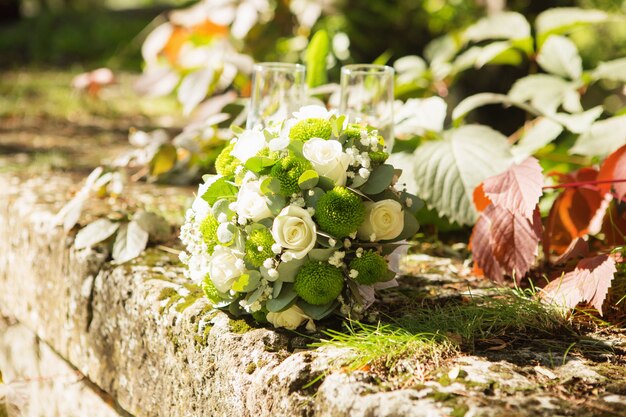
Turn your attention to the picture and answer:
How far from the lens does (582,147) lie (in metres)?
2.16

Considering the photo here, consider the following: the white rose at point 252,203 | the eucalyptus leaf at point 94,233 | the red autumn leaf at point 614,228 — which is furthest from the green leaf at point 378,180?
the eucalyptus leaf at point 94,233

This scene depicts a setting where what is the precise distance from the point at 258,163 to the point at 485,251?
641 millimetres

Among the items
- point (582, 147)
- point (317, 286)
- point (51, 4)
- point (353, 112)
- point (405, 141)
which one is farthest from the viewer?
point (51, 4)

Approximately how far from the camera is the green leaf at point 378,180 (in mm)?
1572

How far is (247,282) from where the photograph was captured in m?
1.53

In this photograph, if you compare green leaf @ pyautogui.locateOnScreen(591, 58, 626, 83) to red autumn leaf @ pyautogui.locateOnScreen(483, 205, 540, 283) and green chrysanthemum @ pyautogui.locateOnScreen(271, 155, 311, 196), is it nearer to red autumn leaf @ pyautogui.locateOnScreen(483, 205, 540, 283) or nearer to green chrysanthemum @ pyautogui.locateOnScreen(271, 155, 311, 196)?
red autumn leaf @ pyautogui.locateOnScreen(483, 205, 540, 283)

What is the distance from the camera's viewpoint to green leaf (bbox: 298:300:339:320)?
1.54 meters

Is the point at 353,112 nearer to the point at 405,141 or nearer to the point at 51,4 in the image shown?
the point at 405,141

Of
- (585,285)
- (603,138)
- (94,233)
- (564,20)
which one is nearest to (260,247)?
(585,285)

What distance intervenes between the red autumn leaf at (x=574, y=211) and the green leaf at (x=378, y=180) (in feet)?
1.90

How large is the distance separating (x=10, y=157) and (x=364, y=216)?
2266 millimetres

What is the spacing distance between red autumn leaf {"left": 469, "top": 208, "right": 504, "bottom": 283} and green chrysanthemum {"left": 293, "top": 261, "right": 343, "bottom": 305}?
1.53ft

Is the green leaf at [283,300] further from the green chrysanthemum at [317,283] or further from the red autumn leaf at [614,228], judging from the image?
the red autumn leaf at [614,228]

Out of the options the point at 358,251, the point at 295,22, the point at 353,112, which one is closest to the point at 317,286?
the point at 358,251
